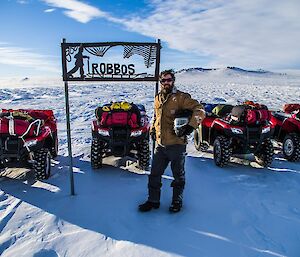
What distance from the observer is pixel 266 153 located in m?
6.39

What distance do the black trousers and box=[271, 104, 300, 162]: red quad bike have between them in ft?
10.2

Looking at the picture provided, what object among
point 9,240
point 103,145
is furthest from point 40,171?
point 9,240

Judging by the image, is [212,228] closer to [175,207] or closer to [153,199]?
[175,207]

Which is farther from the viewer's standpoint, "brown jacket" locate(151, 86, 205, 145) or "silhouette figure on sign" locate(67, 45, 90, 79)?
"silhouette figure on sign" locate(67, 45, 90, 79)

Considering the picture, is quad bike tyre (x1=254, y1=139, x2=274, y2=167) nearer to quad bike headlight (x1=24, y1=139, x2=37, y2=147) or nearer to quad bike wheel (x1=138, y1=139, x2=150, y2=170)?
quad bike wheel (x1=138, y1=139, x2=150, y2=170)

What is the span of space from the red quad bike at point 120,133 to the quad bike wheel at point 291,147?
310 cm

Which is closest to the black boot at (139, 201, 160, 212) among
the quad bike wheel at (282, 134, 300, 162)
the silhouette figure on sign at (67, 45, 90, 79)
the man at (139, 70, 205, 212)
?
the man at (139, 70, 205, 212)

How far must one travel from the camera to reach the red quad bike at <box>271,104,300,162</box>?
6.86m

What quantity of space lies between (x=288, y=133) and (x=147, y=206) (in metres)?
4.36

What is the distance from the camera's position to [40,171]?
17.8 ft

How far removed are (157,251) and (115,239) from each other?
529 millimetres

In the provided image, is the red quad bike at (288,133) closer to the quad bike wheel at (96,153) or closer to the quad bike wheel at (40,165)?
the quad bike wheel at (96,153)

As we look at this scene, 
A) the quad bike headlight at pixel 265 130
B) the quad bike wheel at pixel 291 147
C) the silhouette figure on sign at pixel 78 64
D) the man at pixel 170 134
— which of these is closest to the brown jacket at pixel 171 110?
the man at pixel 170 134

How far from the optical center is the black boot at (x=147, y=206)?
4.45 m
